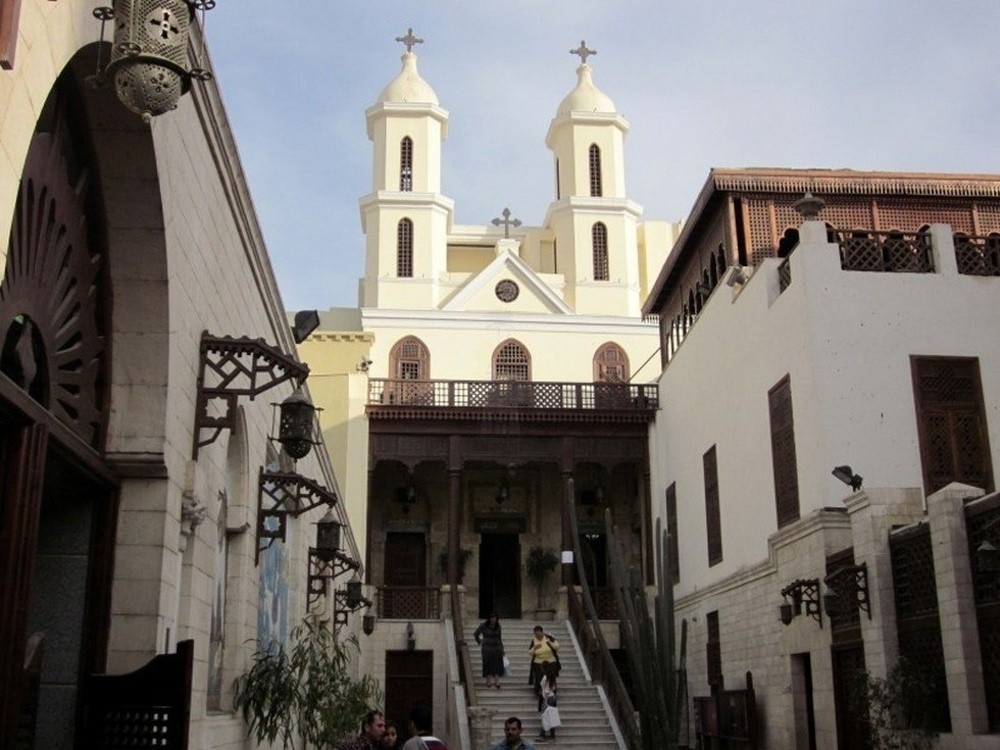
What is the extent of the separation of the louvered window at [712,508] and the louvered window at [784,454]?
345 cm

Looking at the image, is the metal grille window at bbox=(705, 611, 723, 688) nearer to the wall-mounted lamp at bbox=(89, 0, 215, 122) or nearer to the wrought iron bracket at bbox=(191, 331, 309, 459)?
the wrought iron bracket at bbox=(191, 331, 309, 459)

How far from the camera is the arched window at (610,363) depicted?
107ft

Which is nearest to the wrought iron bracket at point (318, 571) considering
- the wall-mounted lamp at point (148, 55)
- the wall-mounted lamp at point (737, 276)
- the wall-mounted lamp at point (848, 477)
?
the wall-mounted lamp at point (848, 477)

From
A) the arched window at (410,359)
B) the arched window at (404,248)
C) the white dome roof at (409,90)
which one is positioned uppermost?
the white dome roof at (409,90)

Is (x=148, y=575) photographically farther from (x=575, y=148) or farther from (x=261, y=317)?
(x=575, y=148)

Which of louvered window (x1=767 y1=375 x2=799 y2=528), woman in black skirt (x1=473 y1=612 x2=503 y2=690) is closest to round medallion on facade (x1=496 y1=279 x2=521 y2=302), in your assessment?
woman in black skirt (x1=473 y1=612 x2=503 y2=690)

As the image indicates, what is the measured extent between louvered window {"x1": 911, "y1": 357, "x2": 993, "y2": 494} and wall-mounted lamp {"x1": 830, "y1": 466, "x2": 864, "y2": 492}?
5.03 feet

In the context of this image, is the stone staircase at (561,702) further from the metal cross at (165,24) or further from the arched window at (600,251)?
the metal cross at (165,24)

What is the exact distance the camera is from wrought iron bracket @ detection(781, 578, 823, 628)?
14.8 meters

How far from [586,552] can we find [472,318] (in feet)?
25.6

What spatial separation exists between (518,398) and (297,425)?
1841 centimetres

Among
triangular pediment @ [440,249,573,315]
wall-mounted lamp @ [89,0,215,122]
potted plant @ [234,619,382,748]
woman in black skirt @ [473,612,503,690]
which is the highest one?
triangular pediment @ [440,249,573,315]

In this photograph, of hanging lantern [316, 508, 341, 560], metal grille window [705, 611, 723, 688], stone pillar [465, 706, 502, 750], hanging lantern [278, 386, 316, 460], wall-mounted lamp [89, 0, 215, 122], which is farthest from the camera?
metal grille window [705, 611, 723, 688]

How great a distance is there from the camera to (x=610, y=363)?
1299 inches
